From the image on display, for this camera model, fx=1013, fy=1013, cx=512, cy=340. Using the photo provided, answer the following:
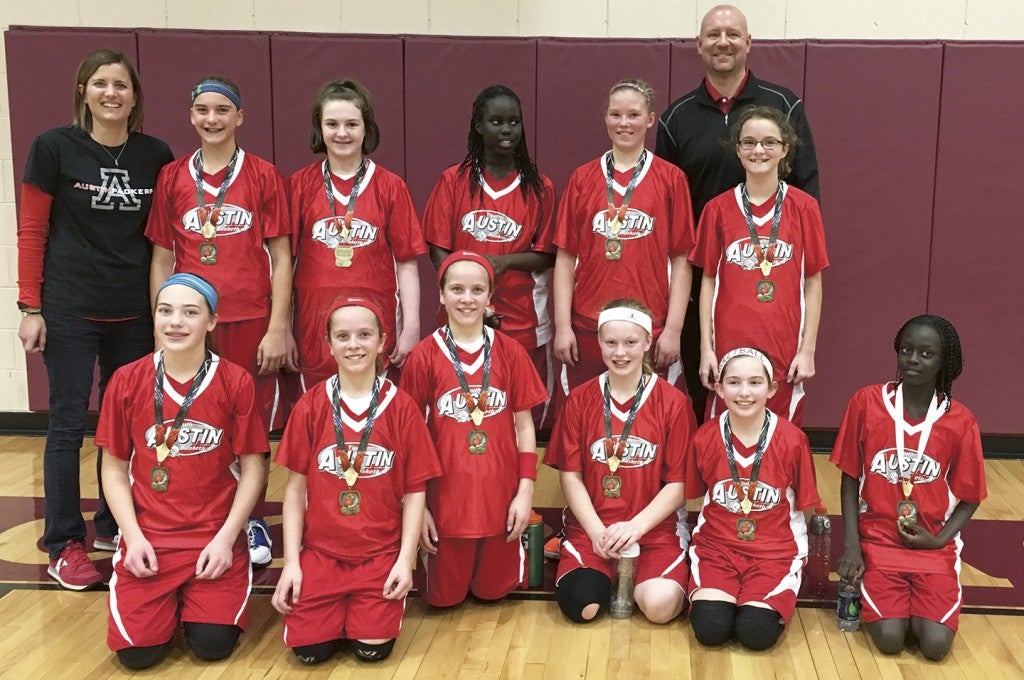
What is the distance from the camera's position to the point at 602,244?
393 cm

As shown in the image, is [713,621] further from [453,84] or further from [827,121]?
[453,84]

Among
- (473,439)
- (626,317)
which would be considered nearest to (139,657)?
(473,439)

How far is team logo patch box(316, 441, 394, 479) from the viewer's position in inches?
131

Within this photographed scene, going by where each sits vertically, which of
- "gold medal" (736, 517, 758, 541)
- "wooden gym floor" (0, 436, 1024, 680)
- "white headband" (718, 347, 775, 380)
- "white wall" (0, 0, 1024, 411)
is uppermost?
"white wall" (0, 0, 1024, 411)

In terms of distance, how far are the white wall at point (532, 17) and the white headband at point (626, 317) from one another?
7.53 feet

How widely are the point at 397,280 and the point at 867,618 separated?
6.89 ft

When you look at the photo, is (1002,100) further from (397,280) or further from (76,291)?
(76,291)

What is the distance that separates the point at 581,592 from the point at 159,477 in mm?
1463

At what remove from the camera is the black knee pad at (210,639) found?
10.5ft

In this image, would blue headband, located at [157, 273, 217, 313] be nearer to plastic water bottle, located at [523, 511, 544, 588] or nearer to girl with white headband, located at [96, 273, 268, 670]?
girl with white headband, located at [96, 273, 268, 670]

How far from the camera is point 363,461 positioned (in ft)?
11.0

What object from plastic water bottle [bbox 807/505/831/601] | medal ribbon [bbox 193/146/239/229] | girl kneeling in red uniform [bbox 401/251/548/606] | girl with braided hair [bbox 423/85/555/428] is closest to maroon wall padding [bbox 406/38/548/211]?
girl with braided hair [bbox 423/85/555/428]

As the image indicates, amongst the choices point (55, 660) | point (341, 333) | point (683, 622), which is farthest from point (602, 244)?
point (55, 660)

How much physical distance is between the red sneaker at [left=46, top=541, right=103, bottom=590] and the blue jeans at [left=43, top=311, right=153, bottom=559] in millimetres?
48
